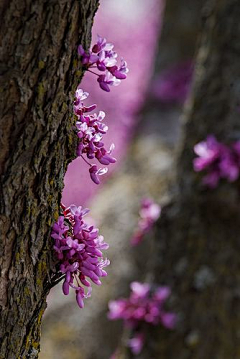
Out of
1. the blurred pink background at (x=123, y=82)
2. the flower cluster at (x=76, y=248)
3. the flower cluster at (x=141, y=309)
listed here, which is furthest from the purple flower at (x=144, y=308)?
the blurred pink background at (x=123, y=82)

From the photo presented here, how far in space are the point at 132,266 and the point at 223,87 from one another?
300 cm

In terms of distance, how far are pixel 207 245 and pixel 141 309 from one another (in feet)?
1.76

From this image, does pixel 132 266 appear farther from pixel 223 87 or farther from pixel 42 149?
pixel 42 149

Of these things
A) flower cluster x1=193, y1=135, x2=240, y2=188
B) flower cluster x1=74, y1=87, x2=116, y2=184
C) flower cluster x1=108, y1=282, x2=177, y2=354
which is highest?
flower cluster x1=193, y1=135, x2=240, y2=188

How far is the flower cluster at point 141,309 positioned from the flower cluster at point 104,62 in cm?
220

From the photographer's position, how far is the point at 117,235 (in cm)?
678

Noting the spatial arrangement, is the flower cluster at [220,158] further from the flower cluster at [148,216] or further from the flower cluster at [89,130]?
the flower cluster at [89,130]

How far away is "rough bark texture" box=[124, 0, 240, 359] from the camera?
3.91 meters

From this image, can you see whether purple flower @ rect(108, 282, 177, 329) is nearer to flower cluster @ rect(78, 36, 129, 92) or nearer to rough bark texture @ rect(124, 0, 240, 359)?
rough bark texture @ rect(124, 0, 240, 359)

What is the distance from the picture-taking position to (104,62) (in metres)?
1.97

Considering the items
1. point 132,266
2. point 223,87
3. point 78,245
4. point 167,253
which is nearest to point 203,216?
point 167,253

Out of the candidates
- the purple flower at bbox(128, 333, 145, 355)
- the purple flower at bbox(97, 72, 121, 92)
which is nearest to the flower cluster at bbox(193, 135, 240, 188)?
the purple flower at bbox(128, 333, 145, 355)

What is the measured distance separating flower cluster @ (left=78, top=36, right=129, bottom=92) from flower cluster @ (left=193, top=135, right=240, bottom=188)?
5.57 ft

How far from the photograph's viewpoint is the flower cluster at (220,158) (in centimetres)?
367
